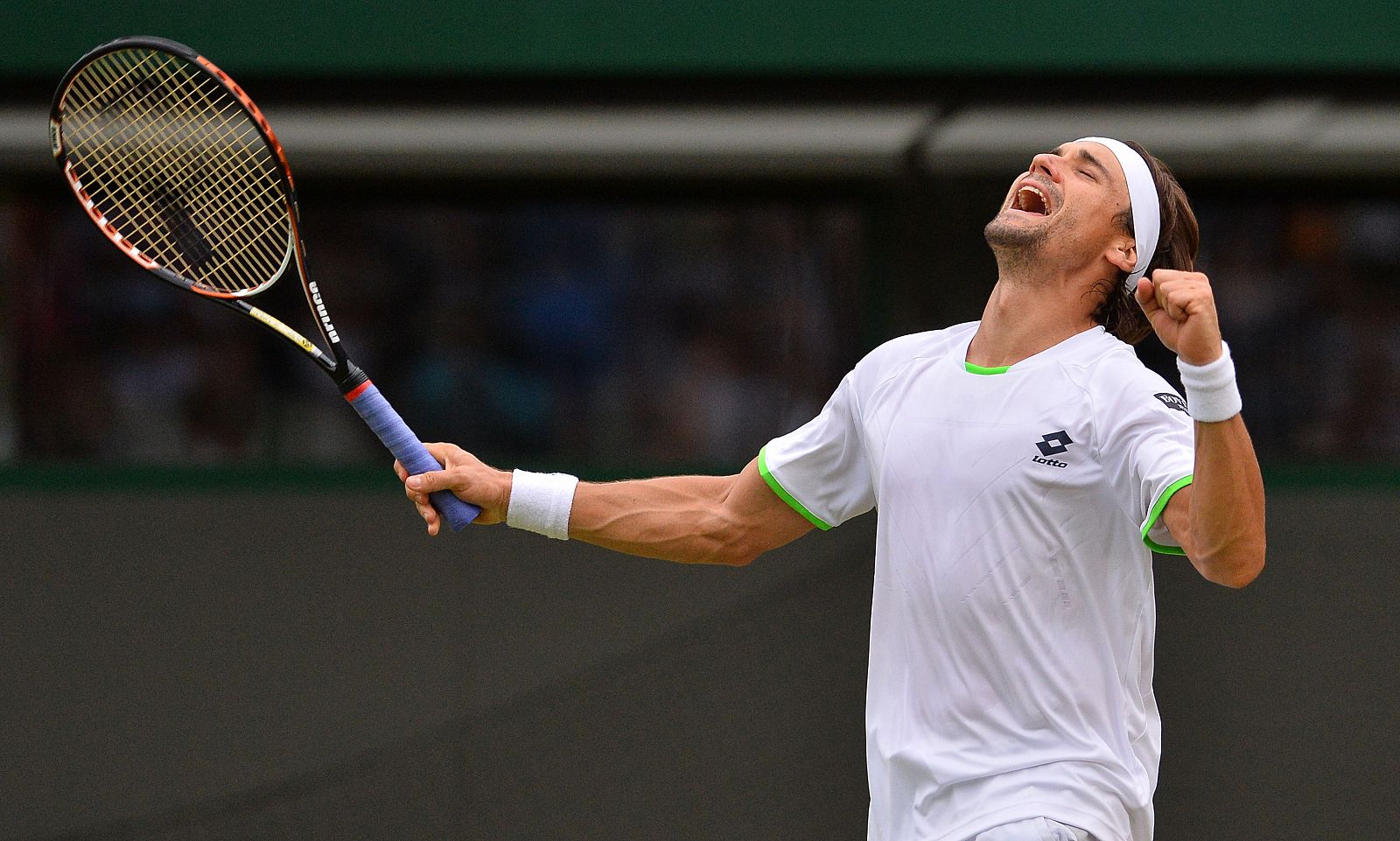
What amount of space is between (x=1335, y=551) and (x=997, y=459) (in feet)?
8.21

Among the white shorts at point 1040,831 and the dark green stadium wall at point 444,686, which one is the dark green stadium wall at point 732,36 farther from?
the white shorts at point 1040,831

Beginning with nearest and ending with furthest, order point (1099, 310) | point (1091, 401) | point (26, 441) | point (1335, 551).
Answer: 1. point (1091, 401)
2. point (1099, 310)
3. point (1335, 551)
4. point (26, 441)

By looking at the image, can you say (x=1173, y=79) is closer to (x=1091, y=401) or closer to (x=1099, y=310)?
(x=1099, y=310)

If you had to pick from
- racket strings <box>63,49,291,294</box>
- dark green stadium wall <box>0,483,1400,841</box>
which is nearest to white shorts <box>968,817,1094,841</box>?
racket strings <box>63,49,291,294</box>

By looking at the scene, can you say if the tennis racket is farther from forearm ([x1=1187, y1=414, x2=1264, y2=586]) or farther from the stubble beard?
forearm ([x1=1187, y1=414, x2=1264, y2=586])

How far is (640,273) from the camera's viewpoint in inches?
195

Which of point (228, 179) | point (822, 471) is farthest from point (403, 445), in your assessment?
point (228, 179)

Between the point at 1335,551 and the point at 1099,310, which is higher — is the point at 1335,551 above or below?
below

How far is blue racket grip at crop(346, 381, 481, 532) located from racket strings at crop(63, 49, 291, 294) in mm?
→ 435

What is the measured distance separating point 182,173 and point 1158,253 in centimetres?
245

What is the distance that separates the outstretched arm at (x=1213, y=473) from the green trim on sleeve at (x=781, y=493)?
2.68 feet

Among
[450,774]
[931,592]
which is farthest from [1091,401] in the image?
[450,774]

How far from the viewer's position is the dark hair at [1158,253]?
264cm

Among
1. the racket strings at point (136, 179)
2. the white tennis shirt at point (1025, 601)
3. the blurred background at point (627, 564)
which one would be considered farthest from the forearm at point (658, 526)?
the blurred background at point (627, 564)
